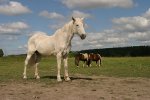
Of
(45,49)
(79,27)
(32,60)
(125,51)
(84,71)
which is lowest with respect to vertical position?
(84,71)

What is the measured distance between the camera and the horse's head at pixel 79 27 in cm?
1498

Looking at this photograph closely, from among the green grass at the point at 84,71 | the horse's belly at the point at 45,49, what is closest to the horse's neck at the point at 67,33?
the horse's belly at the point at 45,49

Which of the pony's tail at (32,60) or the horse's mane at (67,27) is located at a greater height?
the horse's mane at (67,27)

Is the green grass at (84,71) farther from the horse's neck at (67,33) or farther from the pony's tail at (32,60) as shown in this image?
the horse's neck at (67,33)

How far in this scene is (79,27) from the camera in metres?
15.2

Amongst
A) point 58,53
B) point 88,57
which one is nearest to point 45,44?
point 58,53

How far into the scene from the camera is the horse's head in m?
15.0

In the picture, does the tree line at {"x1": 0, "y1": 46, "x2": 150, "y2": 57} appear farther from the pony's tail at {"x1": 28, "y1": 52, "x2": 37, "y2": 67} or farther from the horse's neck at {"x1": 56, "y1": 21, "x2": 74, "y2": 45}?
the horse's neck at {"x1": 56, "y1": 21, "x2": 74, "y2": 45}

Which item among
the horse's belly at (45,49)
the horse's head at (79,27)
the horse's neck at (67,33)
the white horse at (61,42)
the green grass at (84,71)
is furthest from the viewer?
the green grass at (84,71)

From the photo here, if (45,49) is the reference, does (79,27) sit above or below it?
above

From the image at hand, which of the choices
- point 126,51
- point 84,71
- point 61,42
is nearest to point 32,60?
point 61,42

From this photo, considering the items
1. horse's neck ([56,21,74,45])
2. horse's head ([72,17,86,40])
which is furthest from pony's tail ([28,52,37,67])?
horse's head ([72,17,86,40])

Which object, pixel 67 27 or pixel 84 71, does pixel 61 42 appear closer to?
pixel 67 27

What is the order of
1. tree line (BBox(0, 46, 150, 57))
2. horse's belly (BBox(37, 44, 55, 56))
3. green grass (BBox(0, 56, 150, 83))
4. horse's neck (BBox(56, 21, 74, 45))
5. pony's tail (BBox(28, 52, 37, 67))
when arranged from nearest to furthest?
horse's neck (BBox(56, 21, 74, 45)) < horse's belly (BBox(37, 44, 55, 56)) < pony's tail (BBox(28, 52, 37, 67)) < green grass (BBox(0, 56, 150, 83)) < tree line (BBox(0, 46, 150, 57))
